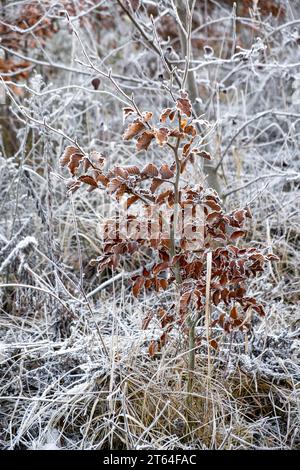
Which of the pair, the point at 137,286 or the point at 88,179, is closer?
the point at 88,179

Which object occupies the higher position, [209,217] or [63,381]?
[209,217]

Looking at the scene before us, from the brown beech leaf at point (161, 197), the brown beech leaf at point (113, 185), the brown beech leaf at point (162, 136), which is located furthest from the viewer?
the brown beech leaf at point (161, 197)

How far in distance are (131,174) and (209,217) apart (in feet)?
1.03

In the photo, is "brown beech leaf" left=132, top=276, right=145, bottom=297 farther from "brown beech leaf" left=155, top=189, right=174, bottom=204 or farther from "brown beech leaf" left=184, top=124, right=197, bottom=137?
"brown beech leaf" left=184, top=124, right=197, bottom=137

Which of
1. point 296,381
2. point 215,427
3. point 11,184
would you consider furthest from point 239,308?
point 11,184

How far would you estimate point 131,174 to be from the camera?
83.7 inches

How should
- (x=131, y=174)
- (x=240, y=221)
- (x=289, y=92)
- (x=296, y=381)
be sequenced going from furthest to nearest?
(x=289, y=92)
(x=296, y=381)
(x=240, y=221)
(x=131, y=174)

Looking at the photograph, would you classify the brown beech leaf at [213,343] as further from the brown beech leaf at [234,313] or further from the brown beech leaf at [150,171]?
the brown beech leaf at [150,171]

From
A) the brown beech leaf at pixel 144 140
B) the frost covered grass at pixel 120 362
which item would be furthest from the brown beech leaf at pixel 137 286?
the brown beech leaf at pixel 144 140

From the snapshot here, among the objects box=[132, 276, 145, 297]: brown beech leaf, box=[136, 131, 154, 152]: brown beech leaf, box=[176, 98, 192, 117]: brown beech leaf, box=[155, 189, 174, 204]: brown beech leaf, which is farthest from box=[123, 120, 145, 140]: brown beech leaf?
box=[132, 276, 145, 297]: brown beech leaf

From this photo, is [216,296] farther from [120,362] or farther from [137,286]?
[120,362]

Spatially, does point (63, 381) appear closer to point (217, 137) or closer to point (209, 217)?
point (209, 217)

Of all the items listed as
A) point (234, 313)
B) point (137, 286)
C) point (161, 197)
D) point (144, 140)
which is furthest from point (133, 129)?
point (234, 313)
